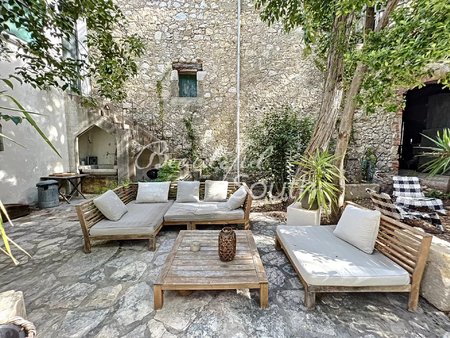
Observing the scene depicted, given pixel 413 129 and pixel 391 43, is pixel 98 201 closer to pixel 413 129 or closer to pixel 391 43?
pixel 391 43

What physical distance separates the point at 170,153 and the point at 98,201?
343cm

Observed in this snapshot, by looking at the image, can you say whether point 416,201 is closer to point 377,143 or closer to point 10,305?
point 377,143

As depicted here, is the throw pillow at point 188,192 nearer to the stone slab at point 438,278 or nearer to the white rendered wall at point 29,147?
the white rendered wall at point 29,147

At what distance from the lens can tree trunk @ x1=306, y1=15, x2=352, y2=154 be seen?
3230 millimetres

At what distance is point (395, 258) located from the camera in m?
2.02

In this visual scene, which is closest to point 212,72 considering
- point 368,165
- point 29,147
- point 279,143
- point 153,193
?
point 279,143

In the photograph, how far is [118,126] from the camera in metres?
5.62

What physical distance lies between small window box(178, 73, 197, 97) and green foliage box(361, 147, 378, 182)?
5092mm

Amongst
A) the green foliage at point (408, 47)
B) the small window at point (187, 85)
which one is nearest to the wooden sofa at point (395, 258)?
the green foliage at point (408, 47)

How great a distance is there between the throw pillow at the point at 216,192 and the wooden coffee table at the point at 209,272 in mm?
1520

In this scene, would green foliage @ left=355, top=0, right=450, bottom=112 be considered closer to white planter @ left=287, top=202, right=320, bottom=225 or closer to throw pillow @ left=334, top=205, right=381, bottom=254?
throw pillow @ left=334, top=205, right=381, bottom=254

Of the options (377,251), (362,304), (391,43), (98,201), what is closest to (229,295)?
(362,304)

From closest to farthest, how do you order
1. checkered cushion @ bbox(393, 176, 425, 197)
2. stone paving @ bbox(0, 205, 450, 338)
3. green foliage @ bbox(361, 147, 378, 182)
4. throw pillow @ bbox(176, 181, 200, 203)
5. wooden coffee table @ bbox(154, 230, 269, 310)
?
stone paving @ bbox(0, 205, 450, 338)
wooden coffee table @ bbox(154, 230, 269, 310)
throw pillow @ bbox(176, 181, 200, 203)
checkered cushion @ bbox(393, 176, 425, 197)
green foliage @ bbox(361, 147, 378, 182)

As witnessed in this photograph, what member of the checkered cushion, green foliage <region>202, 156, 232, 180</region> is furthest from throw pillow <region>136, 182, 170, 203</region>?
the checkered cushion
